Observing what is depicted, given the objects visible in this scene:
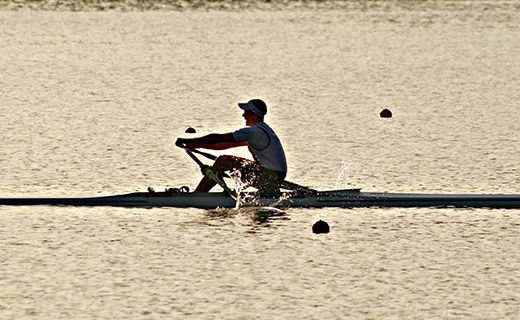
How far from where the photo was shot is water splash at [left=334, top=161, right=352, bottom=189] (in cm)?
1400

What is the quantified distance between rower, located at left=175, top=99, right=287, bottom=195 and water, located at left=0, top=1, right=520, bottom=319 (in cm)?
42

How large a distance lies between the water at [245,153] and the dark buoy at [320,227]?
3.4 inches

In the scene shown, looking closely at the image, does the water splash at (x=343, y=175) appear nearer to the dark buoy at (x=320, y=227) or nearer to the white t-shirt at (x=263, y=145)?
the white t-shirt at (x=263, y=145)

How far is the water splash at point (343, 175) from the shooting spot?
14.0 m

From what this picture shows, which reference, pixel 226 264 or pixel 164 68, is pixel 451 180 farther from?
pixel 164 68

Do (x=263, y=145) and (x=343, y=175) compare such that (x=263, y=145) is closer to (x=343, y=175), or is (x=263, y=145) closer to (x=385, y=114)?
(x=343, y=175)

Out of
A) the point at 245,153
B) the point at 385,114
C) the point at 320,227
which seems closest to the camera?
the point at 320,227

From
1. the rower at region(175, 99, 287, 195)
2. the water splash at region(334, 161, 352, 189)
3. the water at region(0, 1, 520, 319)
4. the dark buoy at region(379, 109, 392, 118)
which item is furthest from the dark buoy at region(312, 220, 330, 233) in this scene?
the dark buoy at region(379, 109, 392, 118)

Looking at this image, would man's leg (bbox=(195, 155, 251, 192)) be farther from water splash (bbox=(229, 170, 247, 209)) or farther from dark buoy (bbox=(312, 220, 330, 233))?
dark buoy (bbox=(312, 220, 330, 233))

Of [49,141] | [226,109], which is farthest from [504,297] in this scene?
[226,109]

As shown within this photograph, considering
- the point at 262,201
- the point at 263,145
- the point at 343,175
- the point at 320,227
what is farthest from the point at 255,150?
the point at 343,175

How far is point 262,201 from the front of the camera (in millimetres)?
12836

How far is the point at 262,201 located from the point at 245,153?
3.18 m

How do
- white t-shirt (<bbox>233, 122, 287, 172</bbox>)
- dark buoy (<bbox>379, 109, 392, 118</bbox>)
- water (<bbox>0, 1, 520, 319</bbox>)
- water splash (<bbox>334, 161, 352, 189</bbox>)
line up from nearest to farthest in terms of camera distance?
water (<bbox>0, 1, 520, 319</bbox>)
white t-shirt (<bbox>233, 122, 287, 172</bbox>)
water splash (<bbox>334, 161, 352, 189</bbox>)
dark buoy (<bbox>379, 109, 392, 118</bbox>)
